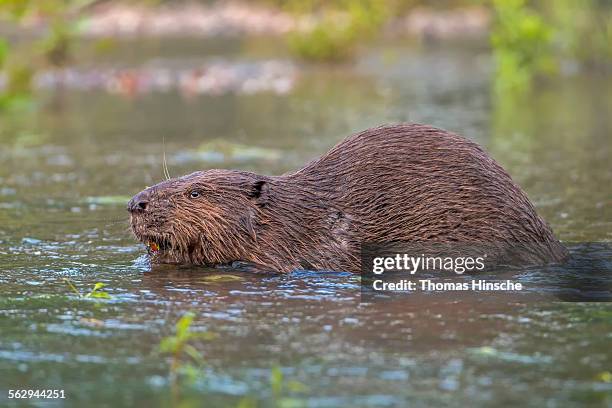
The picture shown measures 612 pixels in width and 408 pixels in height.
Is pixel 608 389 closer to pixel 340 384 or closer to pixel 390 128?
pixel 340 384

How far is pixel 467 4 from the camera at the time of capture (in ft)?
107

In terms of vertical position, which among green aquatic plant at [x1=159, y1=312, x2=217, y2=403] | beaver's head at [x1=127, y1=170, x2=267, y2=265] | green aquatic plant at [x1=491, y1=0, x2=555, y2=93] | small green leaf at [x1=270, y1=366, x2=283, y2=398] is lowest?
small green leaf at [x1=270, y1=366, x2=283, y2=398]

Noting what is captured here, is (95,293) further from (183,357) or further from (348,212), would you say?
(348,212)

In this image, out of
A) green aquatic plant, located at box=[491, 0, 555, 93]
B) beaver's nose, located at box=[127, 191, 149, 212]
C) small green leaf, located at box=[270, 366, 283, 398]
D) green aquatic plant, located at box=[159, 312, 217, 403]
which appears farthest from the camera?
green aquatic plant, located at box=[491, 0, 555, 93]

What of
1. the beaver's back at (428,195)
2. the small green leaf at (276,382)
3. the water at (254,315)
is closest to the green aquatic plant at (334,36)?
the water at (254,315)

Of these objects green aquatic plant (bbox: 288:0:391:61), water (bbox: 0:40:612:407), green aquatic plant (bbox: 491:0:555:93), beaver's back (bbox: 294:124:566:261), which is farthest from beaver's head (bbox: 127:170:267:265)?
green aquatic plant (bbox: 288:0:391:61)

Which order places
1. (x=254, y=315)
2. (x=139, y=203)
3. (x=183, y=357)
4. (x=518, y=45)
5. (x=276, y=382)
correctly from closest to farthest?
(x=276, y=382) < (x=183, y=357) < (x=254, y=315) < (x=139, y=203) < (x=518, y=45)

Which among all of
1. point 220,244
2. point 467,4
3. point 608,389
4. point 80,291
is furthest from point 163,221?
point 467,4

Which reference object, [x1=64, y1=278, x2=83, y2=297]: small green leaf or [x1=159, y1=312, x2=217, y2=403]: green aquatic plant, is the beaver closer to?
[x1=64, y1=278, x2=83, y2=297]: small green leaf

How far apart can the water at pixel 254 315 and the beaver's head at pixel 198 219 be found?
5.7 inches

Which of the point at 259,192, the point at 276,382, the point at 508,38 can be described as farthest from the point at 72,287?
the point at 508,38

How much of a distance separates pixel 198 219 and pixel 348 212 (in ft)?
2.63

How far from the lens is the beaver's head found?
5988mm

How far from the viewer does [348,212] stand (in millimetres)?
6070
